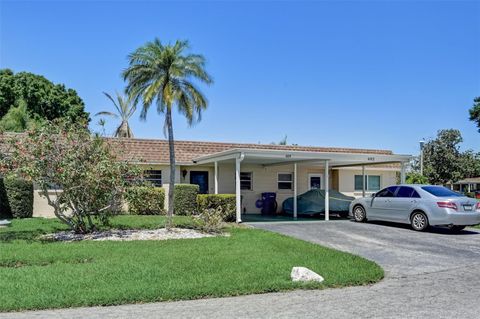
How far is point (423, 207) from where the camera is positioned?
46.9 ft

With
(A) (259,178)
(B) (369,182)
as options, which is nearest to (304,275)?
(A) (259,178)

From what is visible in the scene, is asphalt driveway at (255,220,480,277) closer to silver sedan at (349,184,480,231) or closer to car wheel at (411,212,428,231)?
car wheel at (411,212,428,231)

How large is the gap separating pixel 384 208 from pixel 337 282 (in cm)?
878

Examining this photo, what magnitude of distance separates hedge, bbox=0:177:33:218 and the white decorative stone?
13.7 metres

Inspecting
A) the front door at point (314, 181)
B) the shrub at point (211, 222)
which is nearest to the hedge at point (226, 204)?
the shrub at point (211, 222)

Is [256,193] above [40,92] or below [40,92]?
below

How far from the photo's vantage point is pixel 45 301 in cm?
637

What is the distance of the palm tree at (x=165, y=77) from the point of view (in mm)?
13445

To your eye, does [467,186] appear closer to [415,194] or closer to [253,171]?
[253,171]

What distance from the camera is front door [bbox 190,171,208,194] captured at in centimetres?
2177

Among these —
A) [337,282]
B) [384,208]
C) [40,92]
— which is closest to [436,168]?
[384,208]

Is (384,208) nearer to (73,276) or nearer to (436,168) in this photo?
(73,276)

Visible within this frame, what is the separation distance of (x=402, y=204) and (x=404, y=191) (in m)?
0.47

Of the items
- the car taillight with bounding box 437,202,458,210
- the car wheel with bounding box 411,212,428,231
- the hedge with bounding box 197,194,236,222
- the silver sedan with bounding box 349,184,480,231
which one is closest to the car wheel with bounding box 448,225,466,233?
the silver sedan with bounding box 349,184,480,231
